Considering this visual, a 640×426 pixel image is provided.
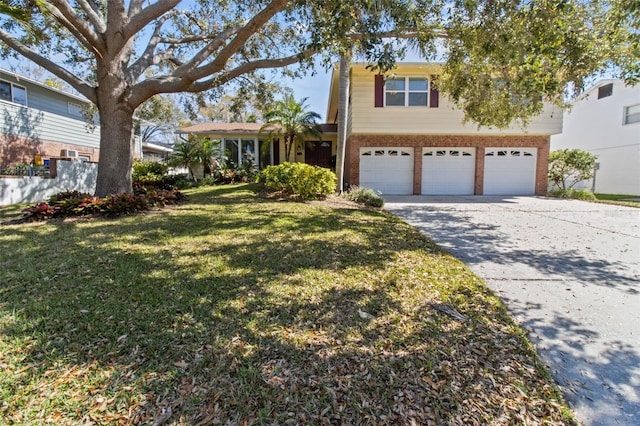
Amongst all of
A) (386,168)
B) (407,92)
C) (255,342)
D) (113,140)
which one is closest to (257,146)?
(386,168)

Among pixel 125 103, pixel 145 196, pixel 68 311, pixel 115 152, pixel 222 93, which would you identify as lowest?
pixel 68 311

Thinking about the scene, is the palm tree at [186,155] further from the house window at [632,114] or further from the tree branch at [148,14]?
the house window at [632,114]

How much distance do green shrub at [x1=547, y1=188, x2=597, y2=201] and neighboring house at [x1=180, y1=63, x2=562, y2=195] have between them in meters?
0.66

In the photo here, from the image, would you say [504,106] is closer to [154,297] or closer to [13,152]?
[154,297]

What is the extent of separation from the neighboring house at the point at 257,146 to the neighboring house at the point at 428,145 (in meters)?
4.74

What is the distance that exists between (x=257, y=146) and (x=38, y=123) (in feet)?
34.1

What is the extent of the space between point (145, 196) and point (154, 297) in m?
6.95

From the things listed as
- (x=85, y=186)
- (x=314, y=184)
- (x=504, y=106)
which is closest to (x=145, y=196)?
(x=314, y=184)

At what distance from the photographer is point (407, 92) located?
14.2 meters

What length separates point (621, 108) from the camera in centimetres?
1798

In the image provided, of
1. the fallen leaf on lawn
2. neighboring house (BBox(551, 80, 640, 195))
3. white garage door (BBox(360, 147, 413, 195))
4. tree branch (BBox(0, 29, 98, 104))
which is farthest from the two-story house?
the fallen leaf on lawn

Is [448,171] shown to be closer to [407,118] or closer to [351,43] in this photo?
[407,118]

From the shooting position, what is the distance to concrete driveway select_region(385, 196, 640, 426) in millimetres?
2545

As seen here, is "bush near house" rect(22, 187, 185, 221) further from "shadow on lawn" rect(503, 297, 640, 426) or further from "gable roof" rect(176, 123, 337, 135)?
"gable roof" rect(176, 123, 337, 135)
